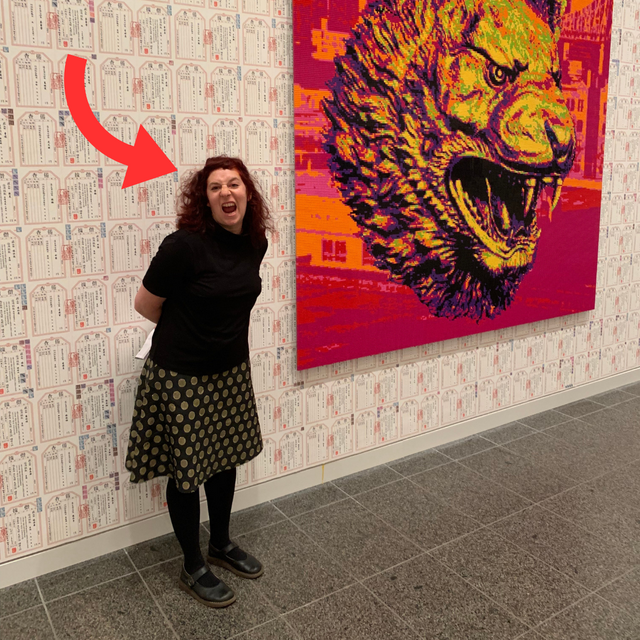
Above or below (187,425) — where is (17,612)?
below

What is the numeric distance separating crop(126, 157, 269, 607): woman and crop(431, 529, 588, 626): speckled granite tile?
786 millimetres

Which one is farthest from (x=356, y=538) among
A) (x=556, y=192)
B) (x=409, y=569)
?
(x=556, y=192)

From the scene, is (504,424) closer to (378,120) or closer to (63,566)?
(378,120)

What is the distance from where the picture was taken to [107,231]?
2.06 metres

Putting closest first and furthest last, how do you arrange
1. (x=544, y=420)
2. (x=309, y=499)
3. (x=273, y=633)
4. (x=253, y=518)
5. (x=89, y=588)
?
(x=273, y=633)
(x=89, y=588)
(x=253, y=518)
(x=309, y=499)
(x=544, y=420)

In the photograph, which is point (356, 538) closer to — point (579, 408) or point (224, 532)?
point (224, 532)

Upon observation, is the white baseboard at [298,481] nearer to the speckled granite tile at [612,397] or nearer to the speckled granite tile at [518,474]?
the speckled granite tile at [612,397]

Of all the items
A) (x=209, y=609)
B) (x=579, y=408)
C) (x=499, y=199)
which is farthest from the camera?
(x=579, y=408)

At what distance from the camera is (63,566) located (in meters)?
2.13

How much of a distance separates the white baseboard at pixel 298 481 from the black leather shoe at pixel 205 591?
1.16ft

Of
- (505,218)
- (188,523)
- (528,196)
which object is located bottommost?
(188,523)

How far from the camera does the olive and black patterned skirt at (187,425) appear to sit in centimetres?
186

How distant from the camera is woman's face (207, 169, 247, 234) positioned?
6.05 feet

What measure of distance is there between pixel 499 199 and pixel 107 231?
5.99 ft
